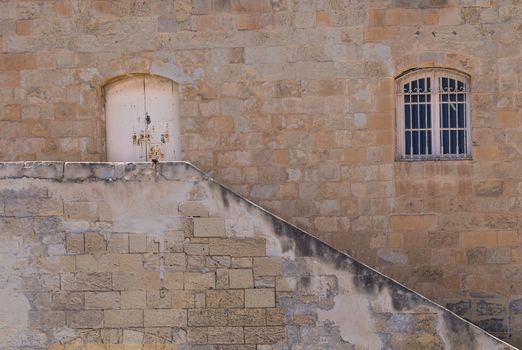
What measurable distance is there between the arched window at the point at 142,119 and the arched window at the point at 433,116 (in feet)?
9.57

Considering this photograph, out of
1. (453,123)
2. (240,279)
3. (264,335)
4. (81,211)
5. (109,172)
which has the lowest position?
(264,335)

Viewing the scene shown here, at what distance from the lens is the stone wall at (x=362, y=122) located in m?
9.34

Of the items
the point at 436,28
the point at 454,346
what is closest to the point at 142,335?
the point at 454,346

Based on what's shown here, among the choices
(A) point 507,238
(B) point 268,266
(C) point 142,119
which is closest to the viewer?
(B) point 268,266

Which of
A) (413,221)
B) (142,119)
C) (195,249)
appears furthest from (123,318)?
(413,221)

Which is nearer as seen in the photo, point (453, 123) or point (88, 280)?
point (88, 280)

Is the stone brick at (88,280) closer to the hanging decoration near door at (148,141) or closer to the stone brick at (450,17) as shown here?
the hanging decoration near door at (148,141)

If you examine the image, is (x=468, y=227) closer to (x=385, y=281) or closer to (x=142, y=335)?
(x=385, y=281)

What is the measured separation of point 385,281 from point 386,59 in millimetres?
3453

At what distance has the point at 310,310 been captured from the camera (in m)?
7.07

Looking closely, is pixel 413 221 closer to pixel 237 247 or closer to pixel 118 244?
pixel 237 247

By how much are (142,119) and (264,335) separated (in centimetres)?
378

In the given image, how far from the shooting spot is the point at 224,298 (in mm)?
7172

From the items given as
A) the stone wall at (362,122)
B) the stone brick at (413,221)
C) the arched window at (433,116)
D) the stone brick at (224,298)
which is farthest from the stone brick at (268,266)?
the arched window at (433,116)
